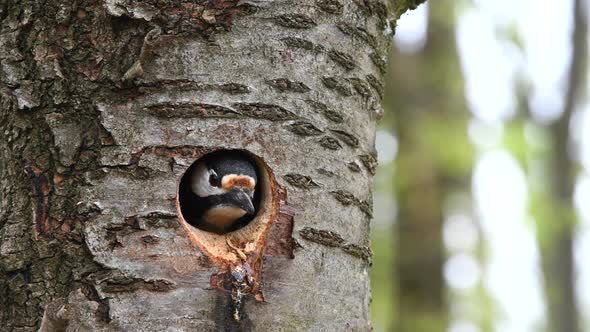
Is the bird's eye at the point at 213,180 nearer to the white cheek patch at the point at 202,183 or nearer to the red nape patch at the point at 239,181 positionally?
the white cheek patch at the point at 202,183

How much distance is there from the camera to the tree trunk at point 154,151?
2.26 metres

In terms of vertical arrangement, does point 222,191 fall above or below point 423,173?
below

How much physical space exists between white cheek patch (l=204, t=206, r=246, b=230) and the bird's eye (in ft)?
0.29

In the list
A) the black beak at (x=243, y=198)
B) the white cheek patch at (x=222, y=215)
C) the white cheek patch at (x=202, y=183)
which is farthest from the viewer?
the white cheek patch at (x=202, y=183)

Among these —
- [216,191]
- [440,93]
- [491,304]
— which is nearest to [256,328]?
[216,191]

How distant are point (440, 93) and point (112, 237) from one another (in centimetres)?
633

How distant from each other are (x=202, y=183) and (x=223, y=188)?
213 mm

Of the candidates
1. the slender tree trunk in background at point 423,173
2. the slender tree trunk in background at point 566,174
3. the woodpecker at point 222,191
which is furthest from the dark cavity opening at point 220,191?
the slender tree trunk in background at point 566,174

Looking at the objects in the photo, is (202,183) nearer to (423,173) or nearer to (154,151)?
(154,151)

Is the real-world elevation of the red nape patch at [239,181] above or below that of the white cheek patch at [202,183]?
below

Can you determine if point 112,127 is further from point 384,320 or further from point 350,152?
point 384,320

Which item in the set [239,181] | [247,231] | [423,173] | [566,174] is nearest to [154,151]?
[247,231]

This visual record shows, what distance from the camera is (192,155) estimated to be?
2.32 m

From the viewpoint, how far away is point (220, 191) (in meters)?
3.14
